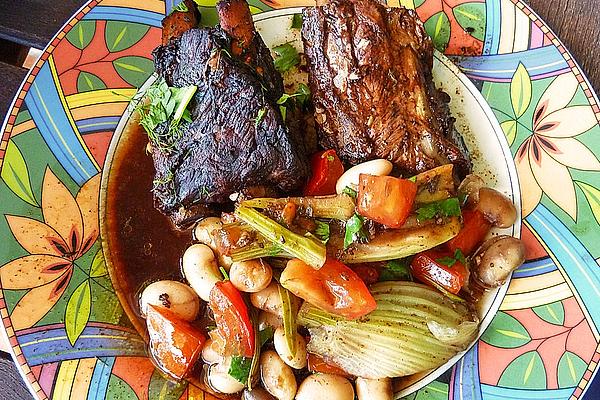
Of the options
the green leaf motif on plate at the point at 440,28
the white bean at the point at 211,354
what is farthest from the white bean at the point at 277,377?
the green leaf motif on plate at the point at 440,28

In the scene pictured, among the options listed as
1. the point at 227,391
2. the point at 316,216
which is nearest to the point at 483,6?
the point at 316,216

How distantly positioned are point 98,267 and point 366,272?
143 centimetres

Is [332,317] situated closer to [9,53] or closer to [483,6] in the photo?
[483,6]

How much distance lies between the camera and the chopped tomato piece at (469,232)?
11.0 feet

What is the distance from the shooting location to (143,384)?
10.8ft

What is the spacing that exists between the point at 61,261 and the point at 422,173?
1.93 m

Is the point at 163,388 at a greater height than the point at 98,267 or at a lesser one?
lesser

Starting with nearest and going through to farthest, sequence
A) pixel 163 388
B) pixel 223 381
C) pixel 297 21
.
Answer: pixel 223 381 < pixel 163 388 < pixel 297 21

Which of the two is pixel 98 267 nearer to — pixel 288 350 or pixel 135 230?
pixel 135 230

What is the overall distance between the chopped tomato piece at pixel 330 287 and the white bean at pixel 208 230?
1.57 ft

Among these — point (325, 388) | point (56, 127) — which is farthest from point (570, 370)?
point (56, 127)

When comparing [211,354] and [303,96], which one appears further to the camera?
[303,96]

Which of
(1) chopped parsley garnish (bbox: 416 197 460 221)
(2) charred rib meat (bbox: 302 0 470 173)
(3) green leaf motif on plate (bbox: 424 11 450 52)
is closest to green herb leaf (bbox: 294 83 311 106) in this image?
(2) charred rib meat (bbox: 302 0 470 173)

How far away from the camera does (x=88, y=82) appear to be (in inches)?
141
